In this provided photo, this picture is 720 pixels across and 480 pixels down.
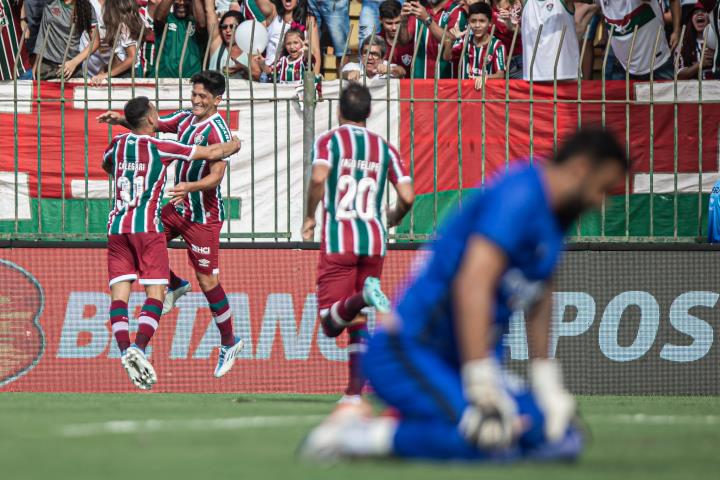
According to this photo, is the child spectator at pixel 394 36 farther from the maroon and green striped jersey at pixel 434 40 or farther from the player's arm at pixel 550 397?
the player's arm at pixel 550 397

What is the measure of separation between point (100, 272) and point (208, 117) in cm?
180

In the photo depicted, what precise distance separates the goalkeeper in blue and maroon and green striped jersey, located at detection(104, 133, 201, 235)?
572 cm

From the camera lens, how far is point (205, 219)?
11.6 meters

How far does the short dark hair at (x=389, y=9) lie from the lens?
14680 mm

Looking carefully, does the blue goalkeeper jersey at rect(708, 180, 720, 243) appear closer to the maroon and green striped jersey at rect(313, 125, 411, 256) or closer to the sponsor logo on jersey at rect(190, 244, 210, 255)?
the maroon and green striped jersey at rect(313, 125, 411, 256)

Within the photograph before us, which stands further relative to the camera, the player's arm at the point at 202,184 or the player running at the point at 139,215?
the player's arm at the point at 202,184

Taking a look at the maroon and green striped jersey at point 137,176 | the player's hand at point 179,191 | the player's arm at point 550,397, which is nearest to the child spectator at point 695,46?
the player's hand at point 179,191

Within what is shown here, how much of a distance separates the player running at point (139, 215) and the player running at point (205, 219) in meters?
0.60

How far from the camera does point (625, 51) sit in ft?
45.6

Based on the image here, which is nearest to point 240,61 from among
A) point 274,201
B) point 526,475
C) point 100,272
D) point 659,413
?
point 274,201

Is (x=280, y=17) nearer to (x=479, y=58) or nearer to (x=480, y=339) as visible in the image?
(x=479, y=58)

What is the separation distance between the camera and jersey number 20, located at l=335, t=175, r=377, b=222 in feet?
30.8

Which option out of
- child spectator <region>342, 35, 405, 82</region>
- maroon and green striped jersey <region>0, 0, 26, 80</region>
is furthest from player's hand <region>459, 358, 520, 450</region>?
maroon and green striped jersey <region>0, 0, 26, 80</region>

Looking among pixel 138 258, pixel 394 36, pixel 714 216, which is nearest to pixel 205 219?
pixel 138 258
